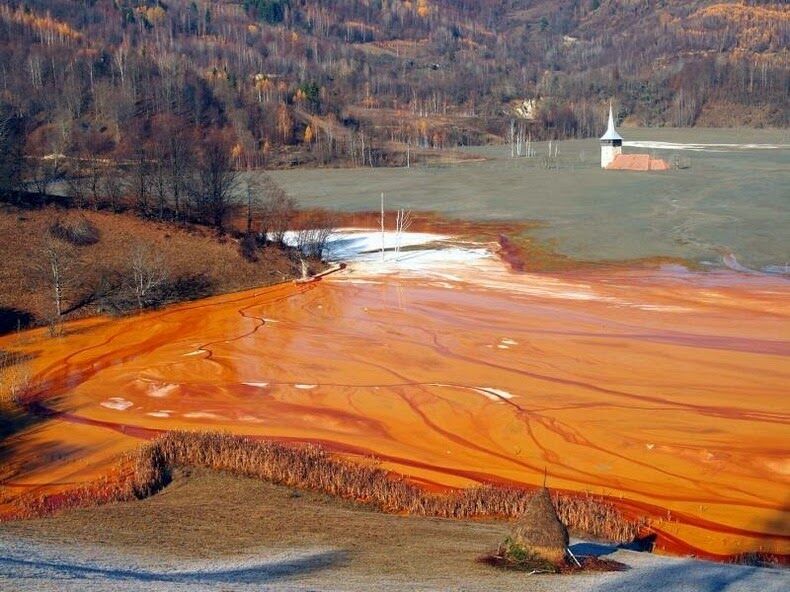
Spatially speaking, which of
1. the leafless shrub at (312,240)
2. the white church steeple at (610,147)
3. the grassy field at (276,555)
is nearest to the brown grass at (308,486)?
the grassy field at (276,555)

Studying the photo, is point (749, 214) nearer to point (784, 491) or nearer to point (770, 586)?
point (784, 491)

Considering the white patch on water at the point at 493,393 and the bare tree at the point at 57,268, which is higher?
the bare tree at the point at 57,268

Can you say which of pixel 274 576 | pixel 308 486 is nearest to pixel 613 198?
pixel 308 486

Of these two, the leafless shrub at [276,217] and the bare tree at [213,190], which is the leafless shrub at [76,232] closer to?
the bare tree at [213,190]

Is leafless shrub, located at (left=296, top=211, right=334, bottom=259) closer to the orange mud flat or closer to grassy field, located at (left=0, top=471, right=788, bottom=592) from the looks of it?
the orange mud flat

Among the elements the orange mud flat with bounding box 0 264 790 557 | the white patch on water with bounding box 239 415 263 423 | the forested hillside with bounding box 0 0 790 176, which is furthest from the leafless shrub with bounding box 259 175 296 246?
the white patch on water with bounding box 239 415 263 423

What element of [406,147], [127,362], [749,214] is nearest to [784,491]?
[127,362]

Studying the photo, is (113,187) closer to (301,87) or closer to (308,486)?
(308,486)
